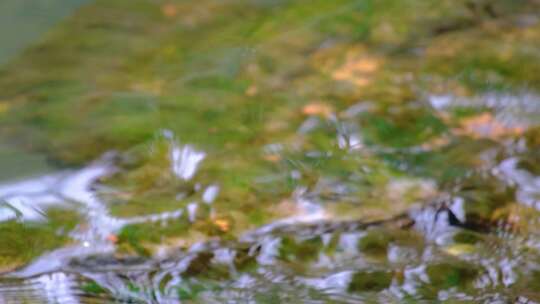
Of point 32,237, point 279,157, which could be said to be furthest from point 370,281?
point 32,237

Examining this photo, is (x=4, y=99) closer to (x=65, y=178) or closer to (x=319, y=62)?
(x=65, y=178)

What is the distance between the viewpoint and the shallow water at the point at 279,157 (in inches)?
81.8

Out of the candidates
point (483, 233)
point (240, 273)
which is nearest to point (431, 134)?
point (483, 233)

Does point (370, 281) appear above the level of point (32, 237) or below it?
below

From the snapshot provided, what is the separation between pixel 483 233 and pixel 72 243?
Answer: 1489mm

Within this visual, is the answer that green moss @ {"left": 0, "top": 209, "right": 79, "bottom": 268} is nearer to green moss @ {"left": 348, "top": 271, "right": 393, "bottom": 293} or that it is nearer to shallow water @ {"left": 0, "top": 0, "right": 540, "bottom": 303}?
shallow water @ {"left": 0, "top": 0, "right": 540, "bottom": 303}

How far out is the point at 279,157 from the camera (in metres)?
2.50

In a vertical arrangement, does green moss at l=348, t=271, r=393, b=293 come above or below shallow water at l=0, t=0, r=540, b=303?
below

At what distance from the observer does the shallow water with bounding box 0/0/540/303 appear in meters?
2.08

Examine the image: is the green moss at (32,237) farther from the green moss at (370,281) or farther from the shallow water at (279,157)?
the green moss at (370,281)

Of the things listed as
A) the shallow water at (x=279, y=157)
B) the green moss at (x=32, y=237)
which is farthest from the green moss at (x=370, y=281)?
the green moss at (x=32, y=237)

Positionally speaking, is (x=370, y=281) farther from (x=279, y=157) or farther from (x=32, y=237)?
(x=32, y=237)

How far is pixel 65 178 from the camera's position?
2543mm

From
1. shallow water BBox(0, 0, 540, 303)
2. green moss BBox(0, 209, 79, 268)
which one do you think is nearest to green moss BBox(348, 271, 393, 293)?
shallow water BBox(0, 0, 540, 303)
